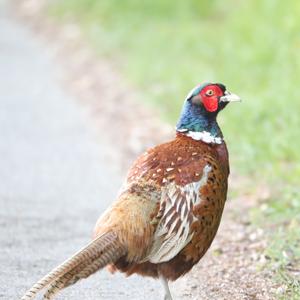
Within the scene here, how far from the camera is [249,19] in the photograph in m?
12.5

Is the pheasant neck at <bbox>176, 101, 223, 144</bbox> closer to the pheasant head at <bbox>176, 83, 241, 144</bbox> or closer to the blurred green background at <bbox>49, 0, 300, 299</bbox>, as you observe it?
the pheasant head at <bbox>176, 83, 241, 144</bbox>

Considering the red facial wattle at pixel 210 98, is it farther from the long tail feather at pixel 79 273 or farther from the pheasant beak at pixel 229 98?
the long tail feather at pixel 79 273

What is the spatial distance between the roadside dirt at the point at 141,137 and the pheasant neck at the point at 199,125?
0.89m

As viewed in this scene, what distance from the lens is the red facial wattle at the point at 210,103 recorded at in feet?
18.6

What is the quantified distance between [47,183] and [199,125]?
3.01m

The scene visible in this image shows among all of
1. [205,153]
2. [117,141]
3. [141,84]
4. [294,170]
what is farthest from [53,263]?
[141,84]

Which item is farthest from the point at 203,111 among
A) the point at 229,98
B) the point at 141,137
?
the point at 141,137

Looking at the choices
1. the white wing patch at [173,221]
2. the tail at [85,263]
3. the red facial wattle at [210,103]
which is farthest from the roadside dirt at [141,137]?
the red facial wattle at [210,103]

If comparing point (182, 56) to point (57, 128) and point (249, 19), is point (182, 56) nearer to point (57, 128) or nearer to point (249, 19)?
point (249, 19)

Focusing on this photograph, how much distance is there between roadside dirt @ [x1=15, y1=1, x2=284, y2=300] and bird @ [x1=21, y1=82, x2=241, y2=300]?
20.5 inches

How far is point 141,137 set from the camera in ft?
31.6

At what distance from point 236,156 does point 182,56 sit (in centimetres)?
380

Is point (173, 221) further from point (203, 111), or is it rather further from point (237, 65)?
point (237, 65)

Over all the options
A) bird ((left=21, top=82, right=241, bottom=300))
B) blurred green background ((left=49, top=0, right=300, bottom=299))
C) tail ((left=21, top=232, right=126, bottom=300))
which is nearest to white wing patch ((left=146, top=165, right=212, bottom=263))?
bird ((left=21, top=82, right=241, bottom=300))
